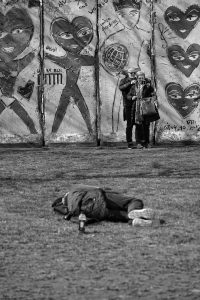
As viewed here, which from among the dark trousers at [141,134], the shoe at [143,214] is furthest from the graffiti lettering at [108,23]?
the shoe at [143,214]

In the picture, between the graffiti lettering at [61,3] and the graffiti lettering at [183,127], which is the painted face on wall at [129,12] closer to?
the graffiti lettering at [61,3]

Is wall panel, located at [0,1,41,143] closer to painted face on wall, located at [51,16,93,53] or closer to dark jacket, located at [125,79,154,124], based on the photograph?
painted face on wall, located at [51,16,93,53]

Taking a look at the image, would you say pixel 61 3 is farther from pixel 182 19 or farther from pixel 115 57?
pixel 182 19

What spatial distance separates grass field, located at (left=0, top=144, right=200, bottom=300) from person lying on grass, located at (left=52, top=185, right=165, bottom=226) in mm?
106

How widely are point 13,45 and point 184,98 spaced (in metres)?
3.61

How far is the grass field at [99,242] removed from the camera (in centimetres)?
675

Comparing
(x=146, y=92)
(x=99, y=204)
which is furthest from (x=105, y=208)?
(x=146, y=92)

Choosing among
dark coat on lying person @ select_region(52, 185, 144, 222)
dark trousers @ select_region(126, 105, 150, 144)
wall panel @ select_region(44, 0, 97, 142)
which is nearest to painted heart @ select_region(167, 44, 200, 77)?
dark trousers @ select_region(126, 105, 150, 144)

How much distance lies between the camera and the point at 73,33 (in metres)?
19.8

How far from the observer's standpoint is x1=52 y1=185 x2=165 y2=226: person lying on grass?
30.9ft

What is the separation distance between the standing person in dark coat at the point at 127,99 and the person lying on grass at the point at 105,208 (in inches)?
364

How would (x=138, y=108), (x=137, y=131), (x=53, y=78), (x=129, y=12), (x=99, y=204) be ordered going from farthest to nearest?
(x=53, y=78) → (x=129, y=12) → (x=137, y=131) → (x=138, y=108) → (x=99, y=204)

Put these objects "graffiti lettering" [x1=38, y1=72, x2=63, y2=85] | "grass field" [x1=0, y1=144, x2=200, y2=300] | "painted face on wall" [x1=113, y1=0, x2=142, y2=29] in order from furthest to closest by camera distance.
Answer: "graffiti lettering" [x1=38, y1=72, x2=63, y2=85], "painted face on wall" [x1=113, y1=0, x2=142, y2=29], "grass field" [x1=0, y1=144, x2=200, y2=300]

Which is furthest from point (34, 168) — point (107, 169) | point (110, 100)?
point (110, 100)
